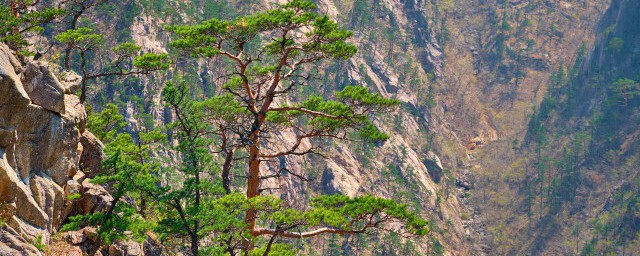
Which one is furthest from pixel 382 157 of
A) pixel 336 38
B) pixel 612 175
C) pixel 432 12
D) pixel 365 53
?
pixel 336 38

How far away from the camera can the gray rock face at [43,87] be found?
1913 cm

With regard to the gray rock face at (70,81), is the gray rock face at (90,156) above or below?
below

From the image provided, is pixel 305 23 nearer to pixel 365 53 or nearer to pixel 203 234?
pixel 203 234

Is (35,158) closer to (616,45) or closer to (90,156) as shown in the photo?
(90,156)

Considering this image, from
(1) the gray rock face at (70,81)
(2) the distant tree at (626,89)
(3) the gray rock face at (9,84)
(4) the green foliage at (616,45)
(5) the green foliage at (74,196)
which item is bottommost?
(5) the green foliage at (74,196)

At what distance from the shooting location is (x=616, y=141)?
349ft

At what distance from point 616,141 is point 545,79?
2002 cm

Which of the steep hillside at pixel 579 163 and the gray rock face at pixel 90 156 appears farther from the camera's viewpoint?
the steep hillside at pixel 579 163

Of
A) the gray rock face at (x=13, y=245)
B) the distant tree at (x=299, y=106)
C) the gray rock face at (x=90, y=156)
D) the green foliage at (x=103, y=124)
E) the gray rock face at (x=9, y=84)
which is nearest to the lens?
the gray rock face at (x=13, y=245)

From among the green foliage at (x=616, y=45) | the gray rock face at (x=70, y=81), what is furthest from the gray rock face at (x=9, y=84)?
the green foliage at (x=616, y=45)

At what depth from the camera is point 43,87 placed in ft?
63.4

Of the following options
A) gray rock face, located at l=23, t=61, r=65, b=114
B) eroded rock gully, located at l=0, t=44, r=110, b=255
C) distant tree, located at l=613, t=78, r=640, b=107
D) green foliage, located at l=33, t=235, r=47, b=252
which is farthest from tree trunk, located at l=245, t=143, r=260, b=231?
distant tree, located at l=613, t=78, r=640, b=107

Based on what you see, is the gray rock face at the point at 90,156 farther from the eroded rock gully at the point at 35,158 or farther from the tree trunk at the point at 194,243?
the tree trunk at the point at 194,243

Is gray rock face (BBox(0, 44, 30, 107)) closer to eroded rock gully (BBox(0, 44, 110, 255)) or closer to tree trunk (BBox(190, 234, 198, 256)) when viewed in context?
eroded rock gully (BBox(0, 44, 110, 255))
